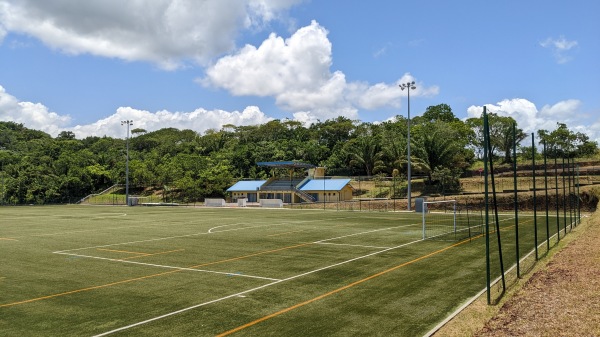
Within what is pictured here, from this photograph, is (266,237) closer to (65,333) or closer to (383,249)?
(383,249)

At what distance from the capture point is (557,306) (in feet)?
36.0

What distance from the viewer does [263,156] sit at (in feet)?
342

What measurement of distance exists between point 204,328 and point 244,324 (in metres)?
0.94

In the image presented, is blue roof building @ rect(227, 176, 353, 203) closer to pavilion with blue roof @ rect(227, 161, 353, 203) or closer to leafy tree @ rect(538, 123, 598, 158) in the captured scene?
pavilion with blue roof @ rect(227, 161, 353, 203)

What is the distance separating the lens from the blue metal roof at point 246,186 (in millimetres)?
84625

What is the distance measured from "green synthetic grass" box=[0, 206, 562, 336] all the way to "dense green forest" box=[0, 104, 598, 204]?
160 feet

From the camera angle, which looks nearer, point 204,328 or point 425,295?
point 204,328

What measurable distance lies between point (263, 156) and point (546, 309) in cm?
9458

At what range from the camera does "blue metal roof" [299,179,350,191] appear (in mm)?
75688

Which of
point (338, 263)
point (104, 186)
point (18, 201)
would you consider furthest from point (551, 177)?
point (18, 201)

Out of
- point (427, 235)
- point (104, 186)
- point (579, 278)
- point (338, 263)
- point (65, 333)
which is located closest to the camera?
point (65, 333)

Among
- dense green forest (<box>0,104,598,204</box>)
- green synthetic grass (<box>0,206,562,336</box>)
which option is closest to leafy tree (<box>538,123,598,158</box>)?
dense green forest (<box>0,104,598,204</box>)

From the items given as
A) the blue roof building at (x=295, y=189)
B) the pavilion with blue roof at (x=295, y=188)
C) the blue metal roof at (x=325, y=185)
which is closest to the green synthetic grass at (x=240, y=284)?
the blue metal roof at (x=325, y=185)

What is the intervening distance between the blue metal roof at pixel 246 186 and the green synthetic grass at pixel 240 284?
183 ft
